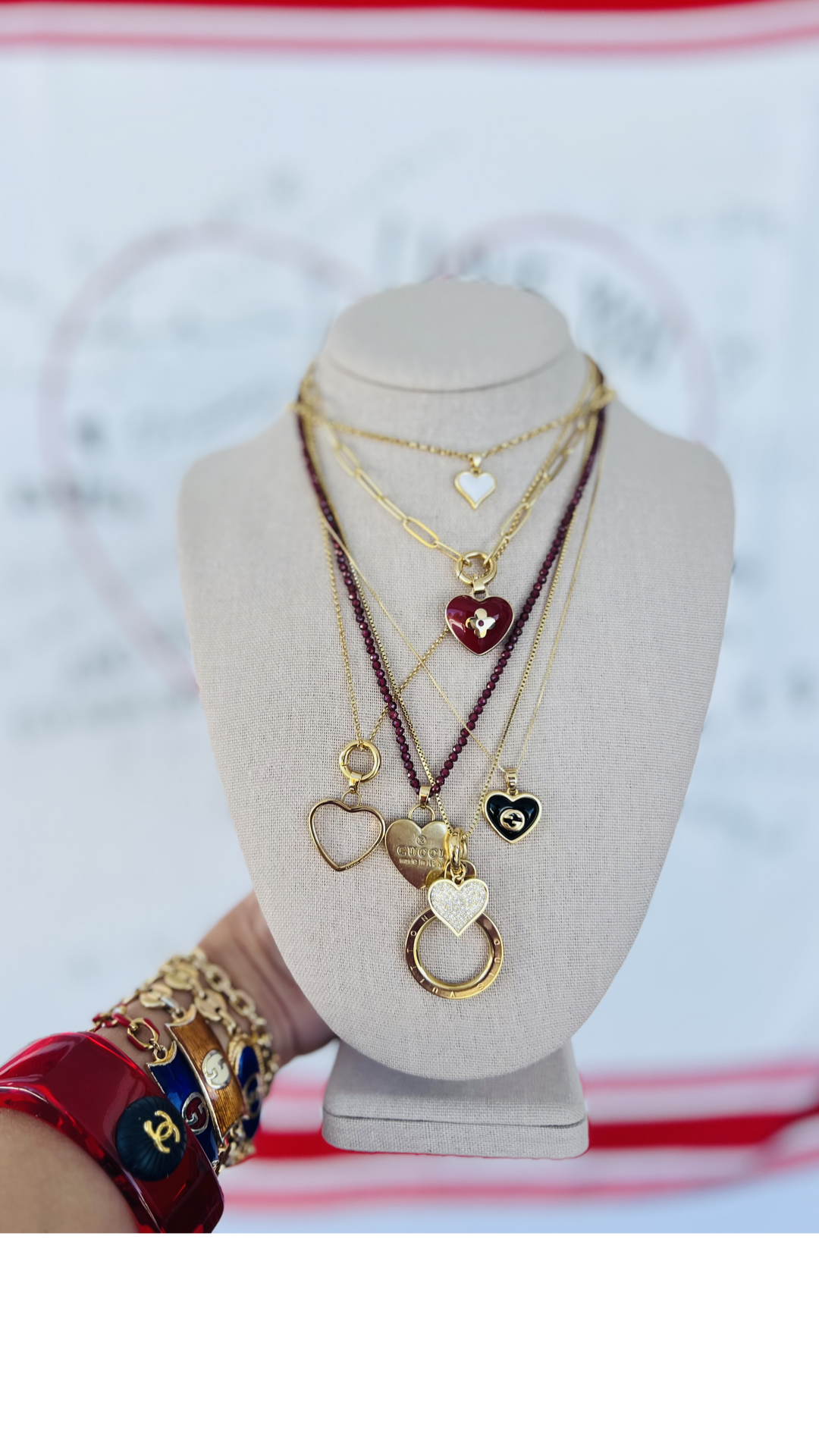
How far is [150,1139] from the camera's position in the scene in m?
0.93

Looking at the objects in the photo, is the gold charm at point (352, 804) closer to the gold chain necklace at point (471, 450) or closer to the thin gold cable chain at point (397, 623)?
the thin gold cable chain at point (397, 623)

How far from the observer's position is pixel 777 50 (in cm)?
149

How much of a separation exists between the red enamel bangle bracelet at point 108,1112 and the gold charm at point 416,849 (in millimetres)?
313

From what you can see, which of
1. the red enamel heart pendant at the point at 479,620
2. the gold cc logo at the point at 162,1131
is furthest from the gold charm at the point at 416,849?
the gold cc logo at the point at 162,1131

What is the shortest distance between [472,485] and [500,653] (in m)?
0.17

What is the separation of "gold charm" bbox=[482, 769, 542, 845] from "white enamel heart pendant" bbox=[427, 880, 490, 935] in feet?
0.18

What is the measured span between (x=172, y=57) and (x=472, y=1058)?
145cm

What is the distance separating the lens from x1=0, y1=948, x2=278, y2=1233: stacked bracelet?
0.91 m

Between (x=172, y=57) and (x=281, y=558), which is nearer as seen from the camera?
(x=281, y=558)

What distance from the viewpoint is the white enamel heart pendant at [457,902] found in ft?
2.90

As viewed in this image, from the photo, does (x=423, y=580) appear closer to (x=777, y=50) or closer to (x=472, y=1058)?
(x=472, y=1058)

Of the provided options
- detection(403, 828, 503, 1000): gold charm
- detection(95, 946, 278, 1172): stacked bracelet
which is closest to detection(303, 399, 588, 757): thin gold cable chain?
detection(403, 828, 503, 1000): gold charm

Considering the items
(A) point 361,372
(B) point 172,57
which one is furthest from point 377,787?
(B) point 172,57

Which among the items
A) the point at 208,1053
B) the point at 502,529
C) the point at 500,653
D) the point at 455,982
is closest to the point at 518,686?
the point at 500,653
